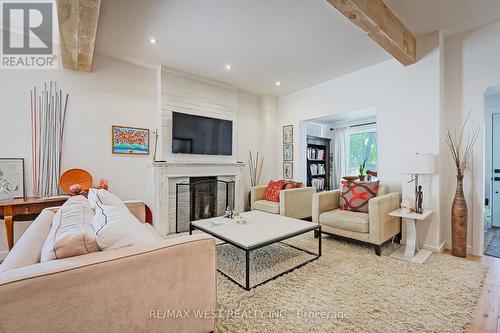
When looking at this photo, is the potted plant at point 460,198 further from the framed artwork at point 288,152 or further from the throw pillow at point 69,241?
the throw pillow at point 69,241

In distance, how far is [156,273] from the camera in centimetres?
109

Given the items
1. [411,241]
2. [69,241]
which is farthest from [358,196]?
[69,241]

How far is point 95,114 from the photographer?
3.17 m

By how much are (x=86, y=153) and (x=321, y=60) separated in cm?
350

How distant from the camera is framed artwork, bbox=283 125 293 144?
471cm

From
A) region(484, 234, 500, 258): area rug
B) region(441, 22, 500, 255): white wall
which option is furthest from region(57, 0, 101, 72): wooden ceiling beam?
region(484, 234, 500, 258): area rug

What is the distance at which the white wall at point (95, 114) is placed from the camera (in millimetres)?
2689

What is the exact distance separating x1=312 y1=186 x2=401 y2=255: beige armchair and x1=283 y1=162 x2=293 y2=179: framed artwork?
5.02ft

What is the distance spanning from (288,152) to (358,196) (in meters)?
1.98

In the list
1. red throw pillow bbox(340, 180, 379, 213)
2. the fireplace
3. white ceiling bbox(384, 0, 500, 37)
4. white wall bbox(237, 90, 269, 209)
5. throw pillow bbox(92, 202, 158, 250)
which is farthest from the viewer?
white wall bbox(237, 90, 269, 209)

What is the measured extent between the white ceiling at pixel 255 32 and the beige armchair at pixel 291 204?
1954 millimetres

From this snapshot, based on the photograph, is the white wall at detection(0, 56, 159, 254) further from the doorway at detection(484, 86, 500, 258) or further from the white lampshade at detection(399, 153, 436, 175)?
the doorway at detection(484, 86, 500, 258)

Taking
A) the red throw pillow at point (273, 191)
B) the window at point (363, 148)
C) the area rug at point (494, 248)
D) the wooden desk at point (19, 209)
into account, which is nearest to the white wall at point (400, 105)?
the area rug at point (494, 248)

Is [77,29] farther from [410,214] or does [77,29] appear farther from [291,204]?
[410,214]
